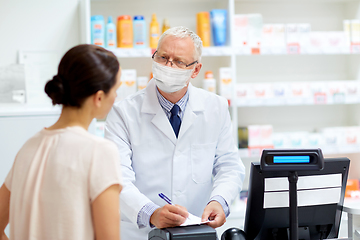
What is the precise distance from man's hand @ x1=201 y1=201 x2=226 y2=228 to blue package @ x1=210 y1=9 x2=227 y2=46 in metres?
1.69

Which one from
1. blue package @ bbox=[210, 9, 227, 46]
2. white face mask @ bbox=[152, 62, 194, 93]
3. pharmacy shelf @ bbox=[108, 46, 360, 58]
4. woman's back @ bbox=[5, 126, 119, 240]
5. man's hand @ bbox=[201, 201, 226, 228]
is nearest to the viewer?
woman's back @ bbox=[5, 126, 119, 240]

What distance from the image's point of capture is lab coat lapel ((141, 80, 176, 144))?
5.88 feet

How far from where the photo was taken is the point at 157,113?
181 centimetres

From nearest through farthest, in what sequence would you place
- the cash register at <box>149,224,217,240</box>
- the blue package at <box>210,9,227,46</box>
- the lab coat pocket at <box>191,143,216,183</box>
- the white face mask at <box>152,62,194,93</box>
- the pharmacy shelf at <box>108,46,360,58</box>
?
the cash register at <box>149,224,217,240</box> → the white face mask at <box>152,62,194,93</box> → the lab coat pocket at <box>191,143,216,183</box> → the pharmacy shelf at <box>108,46,360,58</box> → the blue package at <box>210,9,227,46</box>

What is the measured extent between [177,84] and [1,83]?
1.86m

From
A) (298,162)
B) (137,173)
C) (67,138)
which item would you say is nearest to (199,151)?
(137,173)

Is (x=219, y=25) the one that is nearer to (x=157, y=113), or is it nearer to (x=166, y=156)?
(x=157, y=113)

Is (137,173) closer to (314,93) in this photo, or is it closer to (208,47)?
(208,47)

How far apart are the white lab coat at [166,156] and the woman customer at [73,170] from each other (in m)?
0.77

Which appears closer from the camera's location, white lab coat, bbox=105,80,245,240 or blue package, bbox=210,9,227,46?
white lab coat, bbox=105,80,245,240

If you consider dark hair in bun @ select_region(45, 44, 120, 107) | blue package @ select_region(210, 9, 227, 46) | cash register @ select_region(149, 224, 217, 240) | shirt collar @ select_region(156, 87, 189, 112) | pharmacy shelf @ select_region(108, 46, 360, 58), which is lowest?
cash register @ select_region(149, 224, 217, 240)

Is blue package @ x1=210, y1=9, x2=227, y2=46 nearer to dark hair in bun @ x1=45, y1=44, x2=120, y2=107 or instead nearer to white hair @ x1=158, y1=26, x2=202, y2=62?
white hair @ x1=158, y1=26, x2=202, y2=62

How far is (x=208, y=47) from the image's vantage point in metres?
2.90

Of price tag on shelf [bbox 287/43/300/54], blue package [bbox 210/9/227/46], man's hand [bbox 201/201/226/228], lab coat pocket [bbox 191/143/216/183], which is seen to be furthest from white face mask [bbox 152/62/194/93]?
price tag on shelf [bbox 287/43/300/54]
